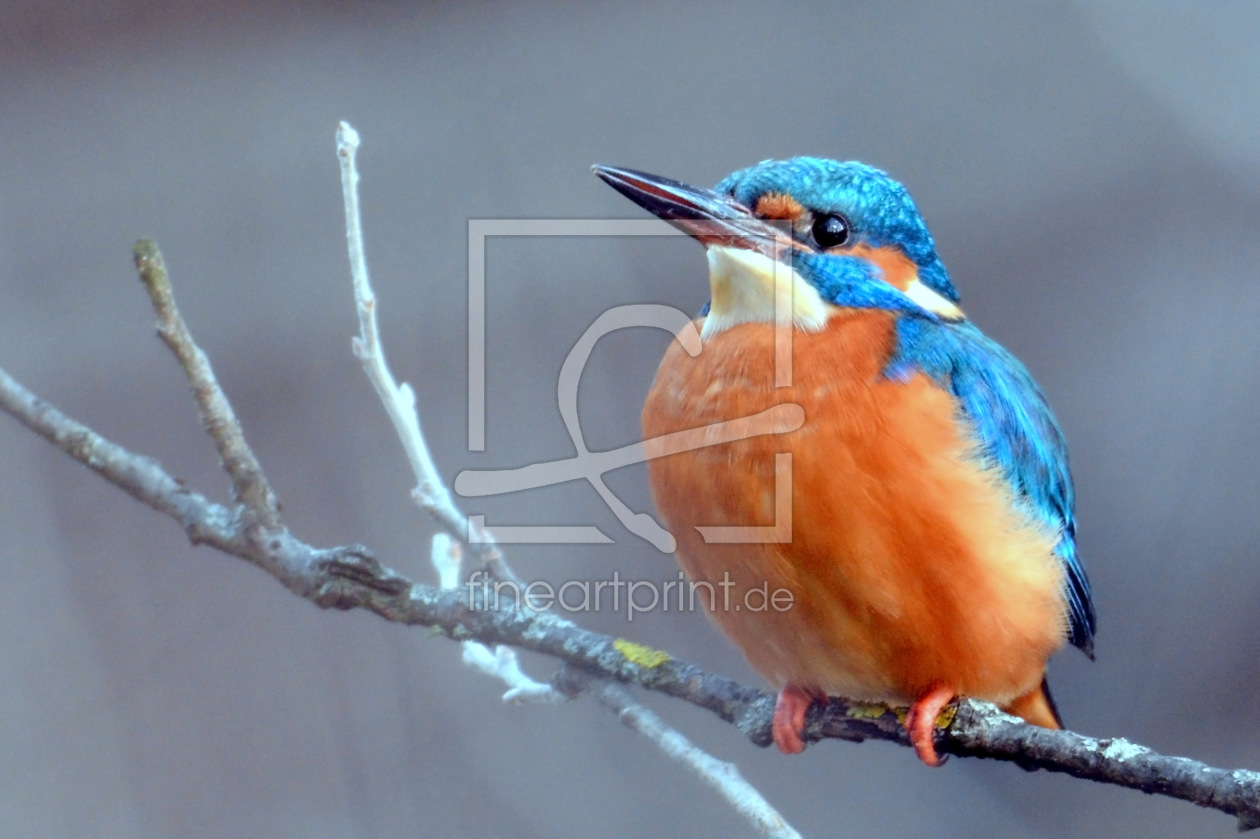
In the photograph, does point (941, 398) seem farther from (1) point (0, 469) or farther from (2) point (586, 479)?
(1) point (0, 469)

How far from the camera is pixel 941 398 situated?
778mm

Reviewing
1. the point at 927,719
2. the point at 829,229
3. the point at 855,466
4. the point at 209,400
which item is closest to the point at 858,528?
the point at 855,466

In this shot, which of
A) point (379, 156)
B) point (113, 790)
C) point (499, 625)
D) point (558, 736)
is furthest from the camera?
point (379, 156)

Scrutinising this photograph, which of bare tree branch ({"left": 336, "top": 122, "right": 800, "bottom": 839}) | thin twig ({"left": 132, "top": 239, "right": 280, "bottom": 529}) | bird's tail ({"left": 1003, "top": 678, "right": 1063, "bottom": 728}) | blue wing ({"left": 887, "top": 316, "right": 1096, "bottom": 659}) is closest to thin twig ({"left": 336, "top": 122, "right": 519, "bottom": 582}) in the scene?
bare tree branch ({"left": 336, "top": 122, "right": 800, "bottom": 839})

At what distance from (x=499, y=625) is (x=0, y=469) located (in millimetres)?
522

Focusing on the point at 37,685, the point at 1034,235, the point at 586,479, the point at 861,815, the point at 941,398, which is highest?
the point at 1034,235

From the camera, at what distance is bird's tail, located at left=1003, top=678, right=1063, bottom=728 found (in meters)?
0.89

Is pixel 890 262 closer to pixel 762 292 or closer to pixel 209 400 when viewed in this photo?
pixel 762 292

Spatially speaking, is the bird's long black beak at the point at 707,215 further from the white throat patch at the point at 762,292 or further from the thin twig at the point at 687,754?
the thin twig at the point at 687,754

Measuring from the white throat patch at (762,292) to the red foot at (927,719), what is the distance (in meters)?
0.30

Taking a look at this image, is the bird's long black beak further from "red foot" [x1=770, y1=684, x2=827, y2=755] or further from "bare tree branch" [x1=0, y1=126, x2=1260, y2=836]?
"red foot" [x1=770, y1=684, x2=827, y2=755]

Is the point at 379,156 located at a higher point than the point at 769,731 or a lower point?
higher

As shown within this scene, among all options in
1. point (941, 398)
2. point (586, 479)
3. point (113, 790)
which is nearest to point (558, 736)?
point (586, 479)

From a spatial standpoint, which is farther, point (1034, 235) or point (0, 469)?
point (1034, 235)
